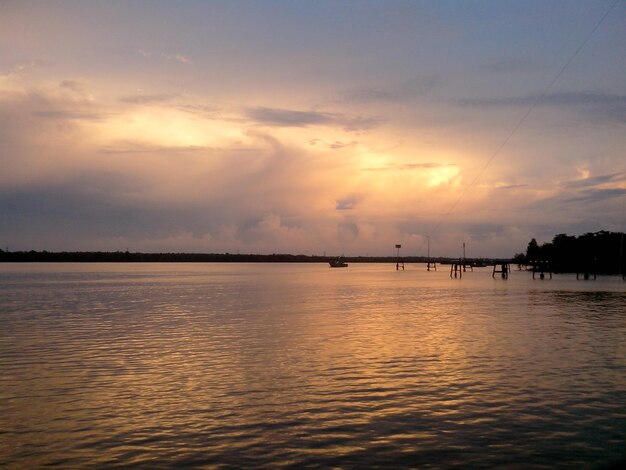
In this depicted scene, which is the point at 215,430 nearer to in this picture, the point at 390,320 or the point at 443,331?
the point at 443,331

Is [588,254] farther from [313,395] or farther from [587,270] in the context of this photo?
[313,395]

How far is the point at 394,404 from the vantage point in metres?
16.1

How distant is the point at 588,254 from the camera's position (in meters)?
142

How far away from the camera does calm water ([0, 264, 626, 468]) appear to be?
1220 centimetres

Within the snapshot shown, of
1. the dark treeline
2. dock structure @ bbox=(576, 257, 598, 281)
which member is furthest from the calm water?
the dark treeline

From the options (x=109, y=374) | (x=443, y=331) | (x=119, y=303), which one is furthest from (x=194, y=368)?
(x=119, y=303)

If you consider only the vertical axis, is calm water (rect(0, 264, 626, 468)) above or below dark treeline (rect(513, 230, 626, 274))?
below

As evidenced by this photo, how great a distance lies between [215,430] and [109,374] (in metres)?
8.25

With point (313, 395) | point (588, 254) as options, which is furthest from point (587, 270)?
point (313, 395)

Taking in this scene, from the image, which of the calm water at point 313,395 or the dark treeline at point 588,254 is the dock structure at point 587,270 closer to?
the dark treeline at point 588,254

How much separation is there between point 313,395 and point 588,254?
14176cm

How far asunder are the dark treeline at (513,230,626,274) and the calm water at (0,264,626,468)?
108m

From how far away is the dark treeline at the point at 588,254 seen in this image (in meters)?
136

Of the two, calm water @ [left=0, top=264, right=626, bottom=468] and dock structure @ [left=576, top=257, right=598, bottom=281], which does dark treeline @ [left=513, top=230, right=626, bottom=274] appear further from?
calm water @ [left=0, top=264, right=626, bottom=468]
